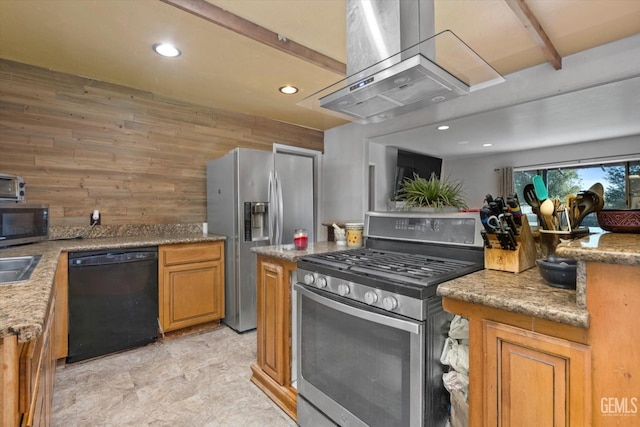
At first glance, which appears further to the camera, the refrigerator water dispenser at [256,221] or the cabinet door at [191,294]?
the refrigerator water dispenser at [256,221]

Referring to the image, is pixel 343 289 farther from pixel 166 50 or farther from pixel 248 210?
pixel 166 50

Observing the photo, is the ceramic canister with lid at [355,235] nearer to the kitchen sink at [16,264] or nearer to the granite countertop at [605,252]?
the granite countertop at [605,252]

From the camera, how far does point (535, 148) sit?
221 cm

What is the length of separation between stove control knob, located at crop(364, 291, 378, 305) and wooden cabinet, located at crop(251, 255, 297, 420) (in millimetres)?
591

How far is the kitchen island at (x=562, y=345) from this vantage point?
0.82 metres

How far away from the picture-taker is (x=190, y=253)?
2.88m

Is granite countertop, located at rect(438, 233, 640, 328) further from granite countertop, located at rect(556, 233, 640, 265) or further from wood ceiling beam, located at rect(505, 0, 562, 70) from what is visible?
wood ceiling beam, located at rect(505, 0, 562, 70)

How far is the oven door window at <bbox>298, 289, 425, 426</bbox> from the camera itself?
1.18 m

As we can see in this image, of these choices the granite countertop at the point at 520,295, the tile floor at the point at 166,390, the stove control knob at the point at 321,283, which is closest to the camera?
the granite countertop at the point at 520,295

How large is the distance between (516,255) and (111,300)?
9.40ft

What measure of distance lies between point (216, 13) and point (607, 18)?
2343 millimetres

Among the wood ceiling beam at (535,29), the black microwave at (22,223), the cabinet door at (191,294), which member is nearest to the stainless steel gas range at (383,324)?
the wood ceiling beam at (535,29)

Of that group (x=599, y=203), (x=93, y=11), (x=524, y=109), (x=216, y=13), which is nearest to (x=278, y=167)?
(x=216, y=13)

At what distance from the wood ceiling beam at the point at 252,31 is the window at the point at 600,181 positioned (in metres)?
1.74
